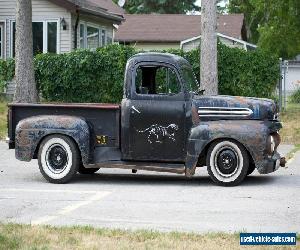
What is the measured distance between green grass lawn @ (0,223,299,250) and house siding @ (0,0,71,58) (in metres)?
22.1

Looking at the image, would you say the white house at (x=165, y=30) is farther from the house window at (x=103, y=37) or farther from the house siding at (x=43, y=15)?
the house siding at (x=43, y=15)

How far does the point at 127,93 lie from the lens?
42.1ft

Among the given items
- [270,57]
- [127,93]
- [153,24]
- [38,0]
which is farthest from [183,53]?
[153,24]

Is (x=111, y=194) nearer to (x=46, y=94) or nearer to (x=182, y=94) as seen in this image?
(x=182, y=94)

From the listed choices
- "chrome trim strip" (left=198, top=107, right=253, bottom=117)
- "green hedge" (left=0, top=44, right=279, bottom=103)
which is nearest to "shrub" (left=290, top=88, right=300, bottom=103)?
"green hedge" (left=0, top=44, right=279, bottom=103)

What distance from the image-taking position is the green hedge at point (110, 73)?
24.7 m

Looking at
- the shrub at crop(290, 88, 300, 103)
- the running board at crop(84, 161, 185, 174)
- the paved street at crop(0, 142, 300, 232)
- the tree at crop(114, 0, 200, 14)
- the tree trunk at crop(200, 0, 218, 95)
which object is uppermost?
the tree at crop(114, 0, 200, 14)

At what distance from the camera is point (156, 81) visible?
42.7 ft

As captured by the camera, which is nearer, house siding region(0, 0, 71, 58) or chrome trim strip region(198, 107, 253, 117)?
chrome trim strip region(198, 107, 253, 117)

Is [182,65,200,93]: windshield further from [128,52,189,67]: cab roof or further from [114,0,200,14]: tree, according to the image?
[114,0,200,14]: tree

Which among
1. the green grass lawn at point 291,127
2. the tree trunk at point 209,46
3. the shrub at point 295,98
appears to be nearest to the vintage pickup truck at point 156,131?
the green grass lawn at point 291,127

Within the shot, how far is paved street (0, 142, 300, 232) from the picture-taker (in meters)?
9.33

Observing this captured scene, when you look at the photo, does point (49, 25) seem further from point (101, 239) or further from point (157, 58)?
point (101, 239)

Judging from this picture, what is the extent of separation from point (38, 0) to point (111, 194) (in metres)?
20.1
